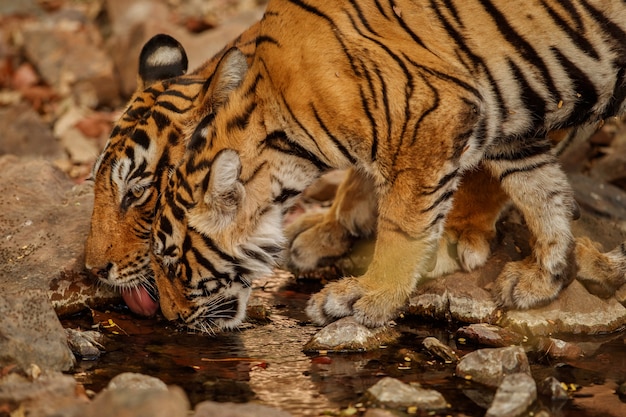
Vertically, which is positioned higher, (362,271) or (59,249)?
(59,249)

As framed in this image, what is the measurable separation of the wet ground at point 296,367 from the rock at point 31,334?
0.14 meters

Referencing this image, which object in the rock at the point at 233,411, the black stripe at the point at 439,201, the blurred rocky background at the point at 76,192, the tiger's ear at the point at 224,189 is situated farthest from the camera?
the black stripe at the point at 439,201

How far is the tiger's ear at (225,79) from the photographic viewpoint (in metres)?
4.60

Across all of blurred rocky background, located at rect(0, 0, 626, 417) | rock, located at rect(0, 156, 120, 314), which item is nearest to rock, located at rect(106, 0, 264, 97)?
blurred rocky background, located at rect(0, 0, 626, 417)

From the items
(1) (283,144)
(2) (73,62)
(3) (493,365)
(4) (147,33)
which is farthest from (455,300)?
(2) (73,62)

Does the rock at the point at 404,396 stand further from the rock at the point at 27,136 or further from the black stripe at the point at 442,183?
the rock at the point at 27,136

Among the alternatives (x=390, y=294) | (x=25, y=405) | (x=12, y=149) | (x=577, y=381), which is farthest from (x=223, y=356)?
(x=12, y=149)

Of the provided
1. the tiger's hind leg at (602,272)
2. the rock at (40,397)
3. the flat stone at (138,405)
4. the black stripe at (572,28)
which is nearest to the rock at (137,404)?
the flat stone at (138,405)

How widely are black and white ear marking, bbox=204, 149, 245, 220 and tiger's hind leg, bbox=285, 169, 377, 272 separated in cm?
117

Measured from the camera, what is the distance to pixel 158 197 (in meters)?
4.88

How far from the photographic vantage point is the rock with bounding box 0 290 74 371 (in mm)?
3990

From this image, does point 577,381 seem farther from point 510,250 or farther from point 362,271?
point 362,271

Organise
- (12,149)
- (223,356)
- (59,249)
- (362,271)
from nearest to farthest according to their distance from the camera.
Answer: (223,356) < (59,249) < (362,271) < (12,149)

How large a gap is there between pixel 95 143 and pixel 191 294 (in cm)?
384
